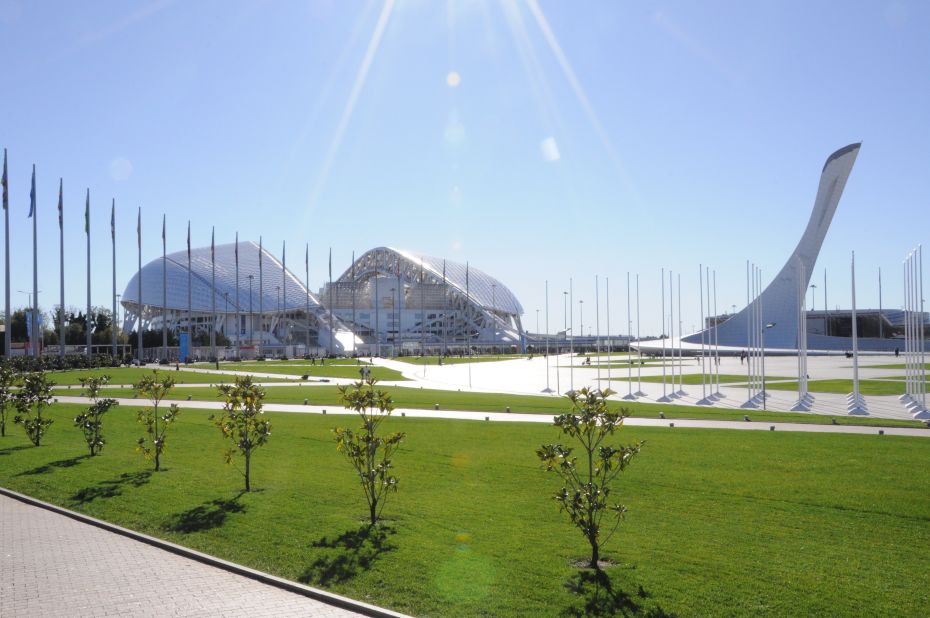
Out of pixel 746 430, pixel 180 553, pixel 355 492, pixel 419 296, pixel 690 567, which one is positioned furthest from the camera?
pixel 419 296

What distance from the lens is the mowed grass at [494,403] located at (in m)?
24.5

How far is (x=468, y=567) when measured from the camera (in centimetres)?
891

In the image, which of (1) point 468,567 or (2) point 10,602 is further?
(1) point 468,567

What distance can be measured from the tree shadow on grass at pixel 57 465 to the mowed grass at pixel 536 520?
0.04m

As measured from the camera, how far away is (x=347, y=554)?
31.5ft

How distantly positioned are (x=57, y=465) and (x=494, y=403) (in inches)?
679

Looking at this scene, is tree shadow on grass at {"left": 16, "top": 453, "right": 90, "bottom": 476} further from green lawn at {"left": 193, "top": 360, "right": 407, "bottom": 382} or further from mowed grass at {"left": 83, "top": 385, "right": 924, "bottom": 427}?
green lawn at {"left": 193, "top": 360, "right": 407, "bottom": 382}

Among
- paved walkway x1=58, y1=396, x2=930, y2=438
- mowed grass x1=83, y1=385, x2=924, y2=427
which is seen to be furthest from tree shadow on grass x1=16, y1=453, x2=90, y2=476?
paved walkway x1=58, y1=396, x2=930, y2=438

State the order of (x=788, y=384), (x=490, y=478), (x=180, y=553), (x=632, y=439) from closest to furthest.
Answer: (x=180, y=553)
(x=490, y=478)
(x=632, y=439)
(x=788, y=384)

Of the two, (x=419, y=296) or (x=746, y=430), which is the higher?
(x=419, y=296)

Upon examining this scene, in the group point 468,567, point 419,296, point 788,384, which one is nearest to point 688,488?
point 468,567

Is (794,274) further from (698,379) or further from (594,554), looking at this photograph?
Result: (594,554)

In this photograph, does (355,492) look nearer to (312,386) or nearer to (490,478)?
(490,478)

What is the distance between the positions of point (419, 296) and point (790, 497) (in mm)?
125352
